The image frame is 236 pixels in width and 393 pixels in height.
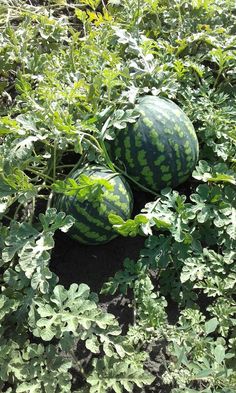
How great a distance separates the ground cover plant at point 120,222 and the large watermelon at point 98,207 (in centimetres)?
5

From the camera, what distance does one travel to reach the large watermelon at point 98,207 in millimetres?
2641

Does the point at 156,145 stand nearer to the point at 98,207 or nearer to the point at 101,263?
the point at 98,207

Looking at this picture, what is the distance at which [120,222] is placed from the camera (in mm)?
2541

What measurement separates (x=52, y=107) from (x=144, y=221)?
75 centimetres

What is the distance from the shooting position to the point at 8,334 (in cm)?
252

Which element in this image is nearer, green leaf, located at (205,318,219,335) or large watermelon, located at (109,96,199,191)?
green leaf, located at (205,318,219,335)

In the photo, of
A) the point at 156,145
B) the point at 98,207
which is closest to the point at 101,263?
the point at 98,207

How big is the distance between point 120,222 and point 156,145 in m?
0.47

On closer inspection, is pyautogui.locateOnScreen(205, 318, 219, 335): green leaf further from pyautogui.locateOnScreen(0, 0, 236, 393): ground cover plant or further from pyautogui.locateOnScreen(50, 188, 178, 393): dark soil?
pyautogui.locateOnScreen(50, 188, 178, 393): dark soil

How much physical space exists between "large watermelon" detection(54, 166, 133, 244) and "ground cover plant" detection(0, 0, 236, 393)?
52mm

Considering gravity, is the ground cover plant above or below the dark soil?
above

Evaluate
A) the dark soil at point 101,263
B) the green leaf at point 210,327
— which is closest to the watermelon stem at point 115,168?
the dark soil at point 101,263

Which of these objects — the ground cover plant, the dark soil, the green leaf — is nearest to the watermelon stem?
the ground cover plant

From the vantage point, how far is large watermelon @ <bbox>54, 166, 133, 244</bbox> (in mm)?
2641
